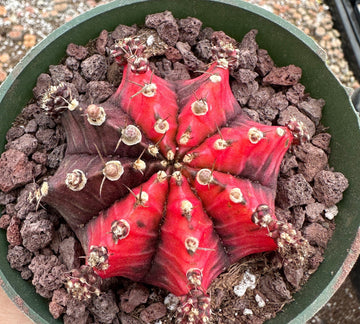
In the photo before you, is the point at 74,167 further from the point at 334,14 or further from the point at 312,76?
the point at 334,14

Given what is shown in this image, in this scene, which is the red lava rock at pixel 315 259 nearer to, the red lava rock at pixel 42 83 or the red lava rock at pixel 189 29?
the red lava rock at pixel 189 29

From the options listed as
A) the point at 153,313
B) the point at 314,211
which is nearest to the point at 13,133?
the point at 153,313

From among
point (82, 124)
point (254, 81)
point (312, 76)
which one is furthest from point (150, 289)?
point (312, 76)

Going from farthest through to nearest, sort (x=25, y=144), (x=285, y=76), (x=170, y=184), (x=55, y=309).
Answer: (x=285, y=76) < (x=25, y=144) < (x=55, y=309) < (x=170, y=184)

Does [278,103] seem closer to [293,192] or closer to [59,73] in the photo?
[293,192]

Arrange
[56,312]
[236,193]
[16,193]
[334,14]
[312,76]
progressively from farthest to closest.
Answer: [334,14], [312,76], [16,193], [56,312], [236,193]

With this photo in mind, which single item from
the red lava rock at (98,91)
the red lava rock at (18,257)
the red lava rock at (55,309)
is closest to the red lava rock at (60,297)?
the red lava rock at (55,309)
